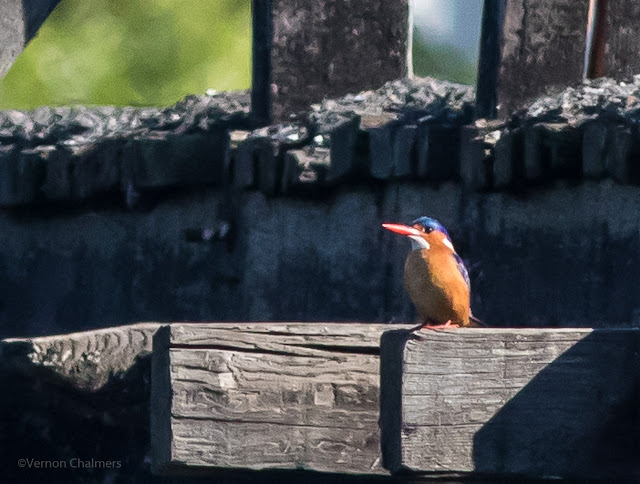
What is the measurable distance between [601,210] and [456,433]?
2643 mm

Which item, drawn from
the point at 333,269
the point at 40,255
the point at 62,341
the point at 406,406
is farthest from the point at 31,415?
the point at 406,406

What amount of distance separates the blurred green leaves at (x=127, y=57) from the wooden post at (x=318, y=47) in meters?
8.79

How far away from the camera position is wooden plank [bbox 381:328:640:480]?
189 centimetres

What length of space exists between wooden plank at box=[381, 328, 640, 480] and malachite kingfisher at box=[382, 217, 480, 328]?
1.54 metres

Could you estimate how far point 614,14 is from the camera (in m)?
5.10

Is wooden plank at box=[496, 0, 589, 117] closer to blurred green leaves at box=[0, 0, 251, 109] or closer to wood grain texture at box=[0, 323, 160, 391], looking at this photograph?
wood grain texture at box=[0, 323, 160, 391]

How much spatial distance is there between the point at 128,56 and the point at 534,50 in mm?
10191

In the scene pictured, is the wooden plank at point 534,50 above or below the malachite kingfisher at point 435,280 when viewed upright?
above

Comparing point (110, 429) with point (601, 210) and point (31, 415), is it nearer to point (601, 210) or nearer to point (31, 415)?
point (31, 415)

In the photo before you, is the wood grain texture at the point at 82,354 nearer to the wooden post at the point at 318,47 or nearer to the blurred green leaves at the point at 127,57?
the wooden post at the point at 318,47

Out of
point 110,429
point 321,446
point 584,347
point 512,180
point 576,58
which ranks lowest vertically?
point 110,429

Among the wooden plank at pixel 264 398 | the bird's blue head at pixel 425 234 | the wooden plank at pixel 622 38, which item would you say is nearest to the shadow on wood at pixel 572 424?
the wooden plank at pixel 264 398

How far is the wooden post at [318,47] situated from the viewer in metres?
5.46

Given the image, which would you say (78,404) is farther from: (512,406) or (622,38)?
(622,38)
